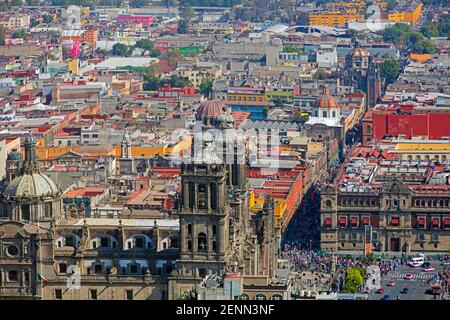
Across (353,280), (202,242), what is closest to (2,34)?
(353,280)

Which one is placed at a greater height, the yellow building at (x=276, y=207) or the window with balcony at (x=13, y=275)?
the window with balcony at (x=13, y=275)

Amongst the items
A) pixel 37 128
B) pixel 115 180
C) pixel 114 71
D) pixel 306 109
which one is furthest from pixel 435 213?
pixel 114 71

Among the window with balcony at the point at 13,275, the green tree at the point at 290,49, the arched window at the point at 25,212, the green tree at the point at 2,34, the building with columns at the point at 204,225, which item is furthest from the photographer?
the green tree at the point at 2,34

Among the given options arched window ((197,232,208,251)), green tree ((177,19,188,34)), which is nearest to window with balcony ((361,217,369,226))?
arched window ((197,232,208,251))

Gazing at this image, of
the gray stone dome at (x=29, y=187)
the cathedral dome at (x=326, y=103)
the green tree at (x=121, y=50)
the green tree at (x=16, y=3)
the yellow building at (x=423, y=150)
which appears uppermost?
the gray stone dome at (x=29, y=187)

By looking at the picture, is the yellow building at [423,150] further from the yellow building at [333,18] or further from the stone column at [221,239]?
the yellow building at [333,18]

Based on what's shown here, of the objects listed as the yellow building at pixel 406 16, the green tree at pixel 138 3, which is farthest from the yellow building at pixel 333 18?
the green tree at pixel 138 3

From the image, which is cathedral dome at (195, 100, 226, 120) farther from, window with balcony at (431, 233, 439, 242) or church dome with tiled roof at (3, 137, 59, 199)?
church dome with tiled roof at (3, 137, 59, 199)
